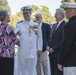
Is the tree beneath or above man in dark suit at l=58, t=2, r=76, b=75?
beneath

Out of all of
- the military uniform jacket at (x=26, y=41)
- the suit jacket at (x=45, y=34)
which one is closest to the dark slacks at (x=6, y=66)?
the military uniform jacket at (x=26, y=41)

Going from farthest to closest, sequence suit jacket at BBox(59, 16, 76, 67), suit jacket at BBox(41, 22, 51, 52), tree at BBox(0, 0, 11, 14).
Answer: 1. tree at BBox(0, 0, 11, 14)
2. suit jacket at BBox(41, 22, 51, 52)
3. suit jacket at BBox(59, 16, 76, 67)

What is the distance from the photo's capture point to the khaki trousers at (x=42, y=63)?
9.88 m

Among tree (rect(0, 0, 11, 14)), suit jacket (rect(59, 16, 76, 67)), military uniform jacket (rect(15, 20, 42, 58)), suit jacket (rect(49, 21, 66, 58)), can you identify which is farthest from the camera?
tree (rect(0, 0, 11, 14))

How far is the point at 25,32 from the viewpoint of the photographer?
902 centimetres

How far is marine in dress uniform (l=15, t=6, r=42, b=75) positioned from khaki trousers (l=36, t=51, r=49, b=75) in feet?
2.07

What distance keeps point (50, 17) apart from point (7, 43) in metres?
45.0

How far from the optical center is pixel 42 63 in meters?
10.0

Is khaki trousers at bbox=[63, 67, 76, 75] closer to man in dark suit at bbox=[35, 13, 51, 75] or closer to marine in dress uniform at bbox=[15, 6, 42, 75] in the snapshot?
marine in dress uniform at bbox=[15, 6, 42, 75]

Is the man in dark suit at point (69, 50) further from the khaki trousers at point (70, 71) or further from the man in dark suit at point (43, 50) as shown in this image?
the man in dark suit at point (43, 50)

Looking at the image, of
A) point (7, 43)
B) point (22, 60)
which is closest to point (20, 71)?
point (22, 60)

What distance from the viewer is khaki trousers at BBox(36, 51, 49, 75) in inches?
389

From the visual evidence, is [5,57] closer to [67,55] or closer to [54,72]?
[54,72]

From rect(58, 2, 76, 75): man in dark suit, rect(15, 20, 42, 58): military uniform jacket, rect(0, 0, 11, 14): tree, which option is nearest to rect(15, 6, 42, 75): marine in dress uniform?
rect(15, 20, 42, 58): military uniform jacket
